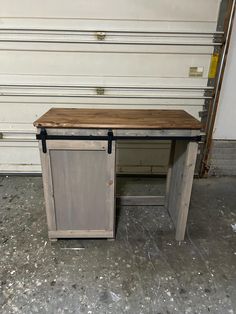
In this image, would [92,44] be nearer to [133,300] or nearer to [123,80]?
[123,80]

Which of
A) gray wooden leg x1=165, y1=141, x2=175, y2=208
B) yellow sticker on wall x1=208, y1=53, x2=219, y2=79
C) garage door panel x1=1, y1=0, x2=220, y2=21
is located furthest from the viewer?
yellow sticker on wall x1=208, y1=53, x2=219, y2=79

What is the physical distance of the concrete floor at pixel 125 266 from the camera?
1.39m

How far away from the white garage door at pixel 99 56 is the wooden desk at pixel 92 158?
76cm

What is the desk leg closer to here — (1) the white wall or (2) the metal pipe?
(2) the metal pipe

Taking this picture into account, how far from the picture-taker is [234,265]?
1673 mm

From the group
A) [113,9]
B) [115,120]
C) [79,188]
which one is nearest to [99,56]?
[113,9]

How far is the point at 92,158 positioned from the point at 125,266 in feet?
2.61

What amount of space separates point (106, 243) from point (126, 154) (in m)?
1.23

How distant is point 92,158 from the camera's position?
5.10ft

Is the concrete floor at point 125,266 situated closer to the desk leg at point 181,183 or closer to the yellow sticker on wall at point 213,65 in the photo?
the desk leg at point 181,183

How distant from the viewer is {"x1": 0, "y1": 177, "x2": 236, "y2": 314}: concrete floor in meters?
1.39

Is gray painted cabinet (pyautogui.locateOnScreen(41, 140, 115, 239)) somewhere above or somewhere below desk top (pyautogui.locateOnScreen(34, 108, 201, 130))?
below

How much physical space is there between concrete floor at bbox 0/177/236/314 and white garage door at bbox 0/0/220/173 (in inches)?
44.6

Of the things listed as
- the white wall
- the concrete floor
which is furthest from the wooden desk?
the white wall
